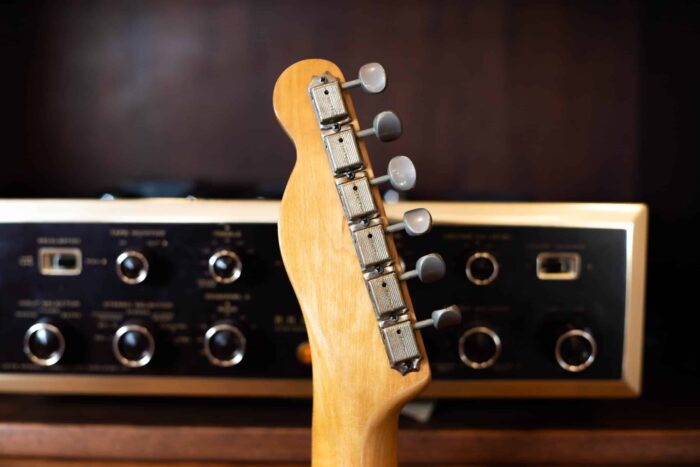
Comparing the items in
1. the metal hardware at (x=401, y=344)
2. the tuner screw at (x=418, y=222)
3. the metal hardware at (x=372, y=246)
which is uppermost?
the tuner screw at (x=418, y=222)

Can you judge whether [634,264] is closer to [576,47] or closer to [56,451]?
[576,47]

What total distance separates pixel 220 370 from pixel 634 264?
0.40 m

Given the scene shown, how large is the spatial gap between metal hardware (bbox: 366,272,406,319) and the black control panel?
0.14 meters

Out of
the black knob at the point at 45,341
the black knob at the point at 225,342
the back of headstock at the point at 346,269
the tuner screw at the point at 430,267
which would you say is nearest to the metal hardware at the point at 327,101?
the back of headstock at the point at 346,269

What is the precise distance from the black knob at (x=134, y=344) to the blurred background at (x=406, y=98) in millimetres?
297

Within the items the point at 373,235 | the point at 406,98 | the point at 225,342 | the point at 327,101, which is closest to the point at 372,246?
the point at 373,235

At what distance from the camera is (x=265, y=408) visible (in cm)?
63

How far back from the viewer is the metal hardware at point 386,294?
45cm

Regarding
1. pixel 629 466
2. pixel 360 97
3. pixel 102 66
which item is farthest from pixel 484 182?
pixel 102 66

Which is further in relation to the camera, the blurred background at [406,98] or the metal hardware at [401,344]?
the blurred background at [406,98]

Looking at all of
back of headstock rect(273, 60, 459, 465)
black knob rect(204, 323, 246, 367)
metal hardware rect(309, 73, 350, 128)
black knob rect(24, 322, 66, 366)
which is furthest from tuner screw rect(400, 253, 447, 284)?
black knob rect(24, 322, 66, 366)

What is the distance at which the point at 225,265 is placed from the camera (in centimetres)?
59

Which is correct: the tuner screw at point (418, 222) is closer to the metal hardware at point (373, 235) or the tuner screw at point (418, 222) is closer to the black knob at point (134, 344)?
the metal hardware at point (373, 235)

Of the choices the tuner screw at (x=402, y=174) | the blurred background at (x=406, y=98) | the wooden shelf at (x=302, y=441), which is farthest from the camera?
the blurred background at (x=406, y=98)
